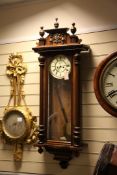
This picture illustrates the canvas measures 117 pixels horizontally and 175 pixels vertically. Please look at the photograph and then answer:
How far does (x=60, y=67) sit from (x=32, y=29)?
1.83 ft

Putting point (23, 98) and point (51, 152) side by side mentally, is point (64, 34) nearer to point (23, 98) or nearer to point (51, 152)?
point (23, 98)

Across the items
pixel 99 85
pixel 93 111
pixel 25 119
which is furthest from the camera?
pixel 25 119

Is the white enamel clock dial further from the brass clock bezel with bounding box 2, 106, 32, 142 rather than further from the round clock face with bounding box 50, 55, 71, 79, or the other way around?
the brass clock bezel with bounding box 2, 106, 32, 142

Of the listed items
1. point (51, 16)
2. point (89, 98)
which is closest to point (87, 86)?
point (89, 98)

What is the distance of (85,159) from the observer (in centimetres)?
256

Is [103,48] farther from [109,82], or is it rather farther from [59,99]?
[59,99]

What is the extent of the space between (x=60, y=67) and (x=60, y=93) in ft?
0.72

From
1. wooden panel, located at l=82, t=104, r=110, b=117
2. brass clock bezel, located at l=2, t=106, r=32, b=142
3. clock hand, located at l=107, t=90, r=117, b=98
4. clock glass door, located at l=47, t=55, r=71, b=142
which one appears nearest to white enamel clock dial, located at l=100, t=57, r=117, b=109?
clock hand, located at l=107, t=90, r=117, b=98

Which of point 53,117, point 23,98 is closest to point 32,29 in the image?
point 23,98

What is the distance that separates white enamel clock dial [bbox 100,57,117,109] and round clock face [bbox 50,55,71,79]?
1.01ft

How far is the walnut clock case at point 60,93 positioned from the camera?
8.10 feet

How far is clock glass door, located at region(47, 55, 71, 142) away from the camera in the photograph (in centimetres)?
252

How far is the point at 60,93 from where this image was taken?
2.57 metres

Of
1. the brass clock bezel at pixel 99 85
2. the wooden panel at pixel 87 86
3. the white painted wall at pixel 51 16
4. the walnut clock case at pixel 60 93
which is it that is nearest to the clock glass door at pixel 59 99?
the walnut clock case at pixel 60 93
